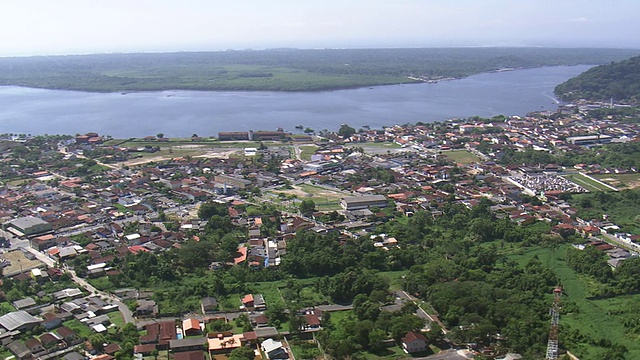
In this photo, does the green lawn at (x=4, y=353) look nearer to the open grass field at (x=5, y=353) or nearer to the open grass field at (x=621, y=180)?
the open grass field at (x=5, y=353)

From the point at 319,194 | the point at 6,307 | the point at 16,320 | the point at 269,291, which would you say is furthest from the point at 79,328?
the point at 319,194

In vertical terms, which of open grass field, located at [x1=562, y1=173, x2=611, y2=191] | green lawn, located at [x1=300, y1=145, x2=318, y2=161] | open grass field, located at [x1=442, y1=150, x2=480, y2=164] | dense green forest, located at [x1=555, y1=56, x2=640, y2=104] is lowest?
open grass field, located at [x1=562, y1=173, x2=611, y2=191]

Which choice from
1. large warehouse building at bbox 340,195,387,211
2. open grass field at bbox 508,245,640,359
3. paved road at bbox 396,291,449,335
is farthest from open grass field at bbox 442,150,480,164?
paved road at bbox 396,291,449,335

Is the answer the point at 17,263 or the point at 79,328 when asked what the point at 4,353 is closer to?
the point at 79,328

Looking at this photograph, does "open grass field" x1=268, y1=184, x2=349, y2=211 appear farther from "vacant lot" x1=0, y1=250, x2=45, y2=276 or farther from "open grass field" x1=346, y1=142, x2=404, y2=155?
"vacant lot" x1=0, y1=250, x2=45, y2=276

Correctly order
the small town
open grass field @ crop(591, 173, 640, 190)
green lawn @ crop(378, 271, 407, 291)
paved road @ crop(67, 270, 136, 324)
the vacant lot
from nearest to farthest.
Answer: the small town
paved road @ crop(67, 270, 136, 324)
green lawn @ crop(378, 271, 407, 291)
the vacant lot
open grass field @ crop(591, 173, 640, 190)
